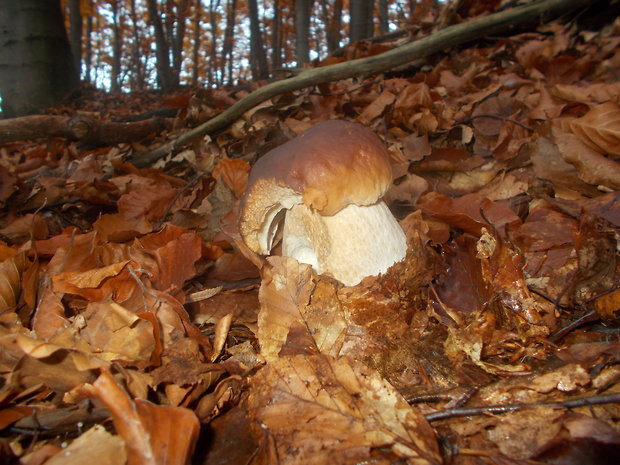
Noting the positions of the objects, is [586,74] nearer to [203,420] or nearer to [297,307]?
[297,307]

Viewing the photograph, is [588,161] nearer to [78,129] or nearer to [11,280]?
[11,280]

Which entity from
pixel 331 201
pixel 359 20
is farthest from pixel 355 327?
pixel 359 20

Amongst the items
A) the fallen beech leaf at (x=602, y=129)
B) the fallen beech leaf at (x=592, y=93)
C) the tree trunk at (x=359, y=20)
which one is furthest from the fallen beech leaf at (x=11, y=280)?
the tree trunk at (x=359, y=20)

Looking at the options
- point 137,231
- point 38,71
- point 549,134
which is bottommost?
point 137,231

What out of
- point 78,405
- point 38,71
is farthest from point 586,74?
point 38,71

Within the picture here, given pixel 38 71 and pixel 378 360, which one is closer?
pixel 378 360

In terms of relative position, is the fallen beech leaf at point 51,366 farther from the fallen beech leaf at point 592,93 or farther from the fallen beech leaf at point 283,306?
the fallen beech leaf at point 592,93
